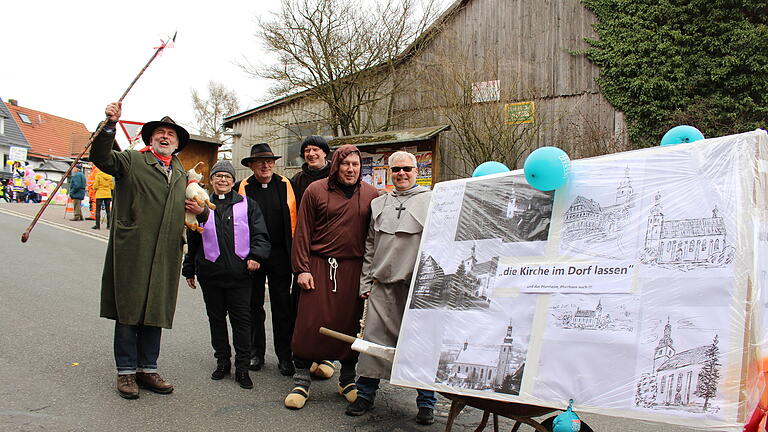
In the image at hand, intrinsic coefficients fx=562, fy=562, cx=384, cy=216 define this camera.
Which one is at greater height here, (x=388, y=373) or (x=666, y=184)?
(x=666, y=184)

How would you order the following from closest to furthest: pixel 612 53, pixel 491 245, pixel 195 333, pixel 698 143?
pixel 698 143 → pixel 491 245 → pixel 195 333 → pixel 612 53

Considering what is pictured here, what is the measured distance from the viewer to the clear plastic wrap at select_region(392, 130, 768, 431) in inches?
84.3

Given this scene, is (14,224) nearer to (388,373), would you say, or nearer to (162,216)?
(162,216)

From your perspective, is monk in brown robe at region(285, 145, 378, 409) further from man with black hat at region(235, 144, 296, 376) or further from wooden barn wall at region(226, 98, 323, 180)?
wooden barn wall at region(226, 98, 323, 180)

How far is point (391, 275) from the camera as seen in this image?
3.88 metres

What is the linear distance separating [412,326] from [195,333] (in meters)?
3.73

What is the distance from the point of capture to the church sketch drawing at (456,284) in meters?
2.94

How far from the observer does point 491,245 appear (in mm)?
3016

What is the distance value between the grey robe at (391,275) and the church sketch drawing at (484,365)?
937mm

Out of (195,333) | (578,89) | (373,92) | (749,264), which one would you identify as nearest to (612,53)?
(578,89)

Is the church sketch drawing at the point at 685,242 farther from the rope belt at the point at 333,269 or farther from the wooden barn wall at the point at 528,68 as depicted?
the wooden barn wall at the point at 528,68

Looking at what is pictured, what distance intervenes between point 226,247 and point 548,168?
290 centimetres

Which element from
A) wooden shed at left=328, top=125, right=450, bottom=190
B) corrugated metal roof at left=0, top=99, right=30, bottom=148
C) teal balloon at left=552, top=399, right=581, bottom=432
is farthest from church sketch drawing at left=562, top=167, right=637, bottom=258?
corrugated metal roof at left=0, top=99, right=30, bottom=148

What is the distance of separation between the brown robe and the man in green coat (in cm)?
98
